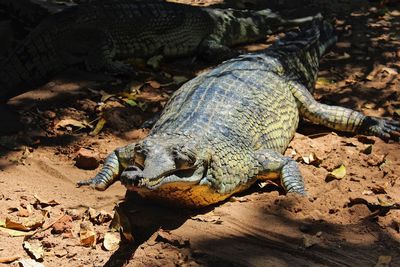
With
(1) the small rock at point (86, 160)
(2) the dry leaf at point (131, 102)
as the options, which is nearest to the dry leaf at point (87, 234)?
(1) the small rock at point (86, 160)

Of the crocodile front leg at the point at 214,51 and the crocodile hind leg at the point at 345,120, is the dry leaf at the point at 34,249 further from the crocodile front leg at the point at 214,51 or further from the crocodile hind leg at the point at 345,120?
the crocodile front leg at the point at 214,51

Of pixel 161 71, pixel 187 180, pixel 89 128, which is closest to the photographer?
pixel 187 180

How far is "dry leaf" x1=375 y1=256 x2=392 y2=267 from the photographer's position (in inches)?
134

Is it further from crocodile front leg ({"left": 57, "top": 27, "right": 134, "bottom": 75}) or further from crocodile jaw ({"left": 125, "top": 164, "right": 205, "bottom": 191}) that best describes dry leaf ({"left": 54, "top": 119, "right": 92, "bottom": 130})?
crocodile jaw ({"left": 125, "top": 164, "right": 205, "bottom": 191})

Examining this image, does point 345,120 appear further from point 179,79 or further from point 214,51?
point 214,51

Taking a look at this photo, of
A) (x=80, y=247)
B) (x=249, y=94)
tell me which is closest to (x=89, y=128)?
(x=249, y=94)

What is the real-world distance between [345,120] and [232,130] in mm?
1621

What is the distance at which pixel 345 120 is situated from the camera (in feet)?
18.6

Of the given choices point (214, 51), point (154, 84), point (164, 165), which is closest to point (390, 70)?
point (214, 51)

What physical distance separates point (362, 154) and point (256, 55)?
5.31 feet

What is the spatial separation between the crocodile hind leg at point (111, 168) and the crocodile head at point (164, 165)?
2.55 feet

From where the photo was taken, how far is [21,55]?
6.88 meters

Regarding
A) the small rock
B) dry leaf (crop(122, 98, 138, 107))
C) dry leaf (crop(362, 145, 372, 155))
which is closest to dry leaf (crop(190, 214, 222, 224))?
the small rock

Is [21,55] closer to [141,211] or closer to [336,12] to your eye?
[141,211]
